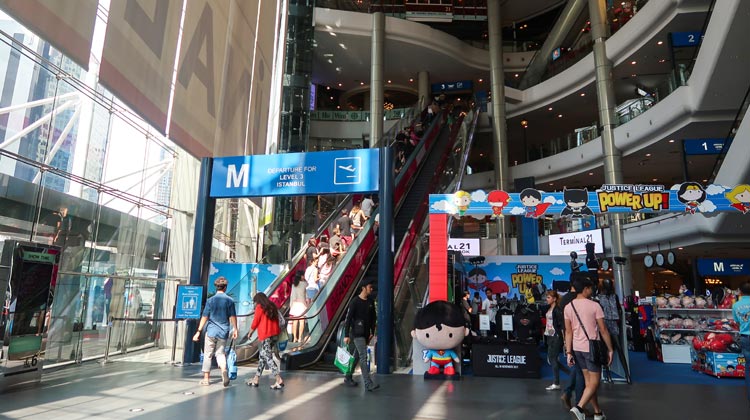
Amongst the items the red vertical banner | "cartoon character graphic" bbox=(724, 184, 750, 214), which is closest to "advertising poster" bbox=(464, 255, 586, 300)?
the red vertical banner

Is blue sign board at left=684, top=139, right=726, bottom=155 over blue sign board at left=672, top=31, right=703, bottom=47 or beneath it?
beneath

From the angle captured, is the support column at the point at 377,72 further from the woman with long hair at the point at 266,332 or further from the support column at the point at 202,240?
the woman with long hair at the point at 266,332

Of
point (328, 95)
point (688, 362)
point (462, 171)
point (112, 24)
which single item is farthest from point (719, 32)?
point (328, 95)

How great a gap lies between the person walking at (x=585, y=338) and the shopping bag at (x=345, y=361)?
288 cm

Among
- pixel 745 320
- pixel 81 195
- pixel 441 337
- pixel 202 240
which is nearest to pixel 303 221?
pixel 202 240

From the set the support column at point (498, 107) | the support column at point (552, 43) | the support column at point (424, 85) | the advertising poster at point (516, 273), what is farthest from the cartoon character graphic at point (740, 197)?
the support column at point (424, 85)

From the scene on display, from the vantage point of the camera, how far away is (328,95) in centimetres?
3341

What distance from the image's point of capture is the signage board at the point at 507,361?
7691 mm

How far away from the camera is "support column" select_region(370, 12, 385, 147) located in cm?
2292

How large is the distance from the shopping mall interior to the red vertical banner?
0.04 meters

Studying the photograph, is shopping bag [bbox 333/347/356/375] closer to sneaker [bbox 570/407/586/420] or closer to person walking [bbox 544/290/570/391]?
A: person walking [bbox 544/290/570/391]

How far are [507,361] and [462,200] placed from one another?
2.90 metres

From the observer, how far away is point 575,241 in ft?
62.8

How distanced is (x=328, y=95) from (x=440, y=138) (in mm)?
15397
